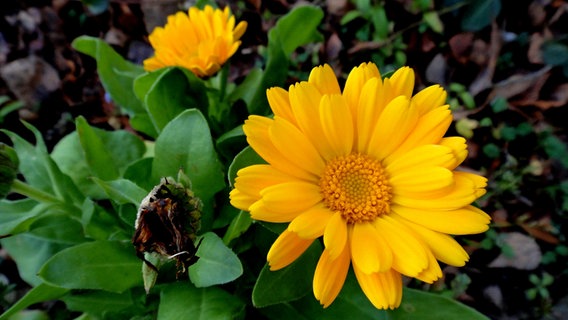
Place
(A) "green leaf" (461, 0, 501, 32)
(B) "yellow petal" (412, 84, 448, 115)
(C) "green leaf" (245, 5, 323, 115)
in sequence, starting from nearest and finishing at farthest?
(B) "yellow petal" (412, 84, 448, 115)
(C) "green leaf" (245, 5, 323, 115)
(A) "green leaf" (461, 0, 501, 32)

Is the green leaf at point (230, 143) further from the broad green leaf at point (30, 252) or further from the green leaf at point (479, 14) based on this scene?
the green leaf at point (479, 14)

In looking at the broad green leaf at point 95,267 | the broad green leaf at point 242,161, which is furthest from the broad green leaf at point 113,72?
the broad green leaf at point 242,161

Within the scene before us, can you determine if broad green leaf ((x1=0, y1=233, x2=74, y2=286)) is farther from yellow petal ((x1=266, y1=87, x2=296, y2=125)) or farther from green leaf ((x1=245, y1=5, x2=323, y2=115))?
yellow petal ((x1=266, y1=87, x2=296, y2=125))

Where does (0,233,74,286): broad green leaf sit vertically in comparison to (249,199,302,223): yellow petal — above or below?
below

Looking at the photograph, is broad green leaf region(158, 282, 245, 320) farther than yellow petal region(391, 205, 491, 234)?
Yes


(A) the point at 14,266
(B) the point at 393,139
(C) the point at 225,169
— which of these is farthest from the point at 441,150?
(A) the point at 14,266

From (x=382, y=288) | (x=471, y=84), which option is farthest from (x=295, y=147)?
(x=471, y=84)

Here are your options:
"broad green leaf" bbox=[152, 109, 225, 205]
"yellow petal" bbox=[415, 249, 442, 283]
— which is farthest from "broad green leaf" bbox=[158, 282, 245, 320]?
"yellow petal" bbox=[415, 249, 442, 283]
